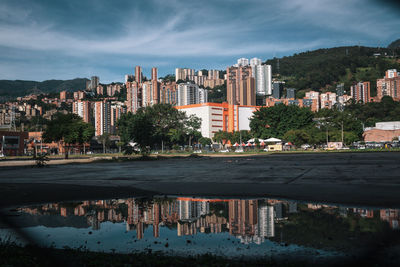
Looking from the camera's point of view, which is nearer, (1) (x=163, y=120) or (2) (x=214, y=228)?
(2) (x=214, y=228)

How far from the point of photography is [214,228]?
6.91 m

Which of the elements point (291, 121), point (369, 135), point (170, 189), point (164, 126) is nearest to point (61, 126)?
point (164, 126)

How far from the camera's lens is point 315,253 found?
499 cm

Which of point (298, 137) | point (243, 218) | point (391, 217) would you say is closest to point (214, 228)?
point (243, 218)

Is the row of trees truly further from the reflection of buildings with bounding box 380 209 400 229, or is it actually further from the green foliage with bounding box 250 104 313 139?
the reflection of buildings with bounding box 380 209 400 229

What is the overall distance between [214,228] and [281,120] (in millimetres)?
97088

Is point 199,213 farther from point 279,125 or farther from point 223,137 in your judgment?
point 223,137

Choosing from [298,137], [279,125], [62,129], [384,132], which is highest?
[279,125]

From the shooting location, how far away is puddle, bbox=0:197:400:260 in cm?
540

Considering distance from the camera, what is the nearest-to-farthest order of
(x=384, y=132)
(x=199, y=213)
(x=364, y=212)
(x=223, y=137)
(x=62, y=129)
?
(x=364, y=212) < (x=199, y=213) < (x=62, y=129) < (x=384, y=132) < (x=223, y=137)

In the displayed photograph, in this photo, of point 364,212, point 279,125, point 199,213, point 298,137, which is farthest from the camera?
point 279,125

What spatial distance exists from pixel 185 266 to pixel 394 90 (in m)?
217

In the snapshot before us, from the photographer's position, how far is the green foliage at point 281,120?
9994 cm

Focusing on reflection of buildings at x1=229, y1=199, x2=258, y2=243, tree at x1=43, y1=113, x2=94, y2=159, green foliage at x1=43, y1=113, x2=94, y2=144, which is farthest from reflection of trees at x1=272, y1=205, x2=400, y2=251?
green foliage at x1=43, y1=113, x2=94, y2=144
